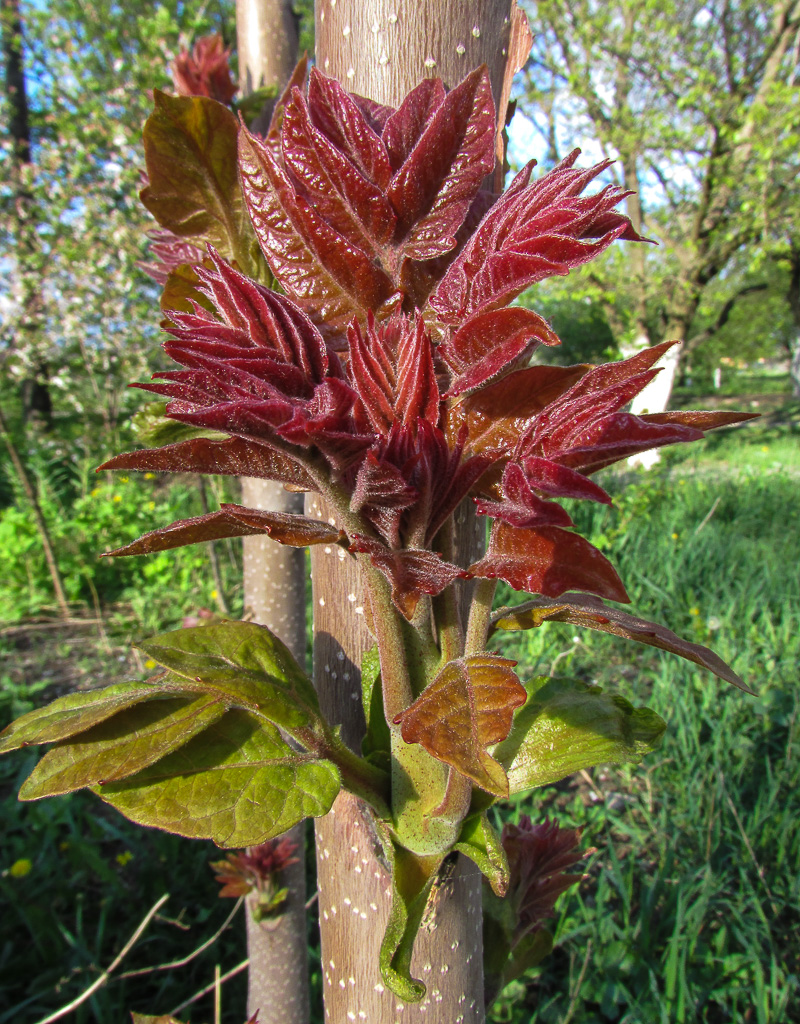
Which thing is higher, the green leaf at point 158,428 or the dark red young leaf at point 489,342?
the dark red young leaf at point 489,342

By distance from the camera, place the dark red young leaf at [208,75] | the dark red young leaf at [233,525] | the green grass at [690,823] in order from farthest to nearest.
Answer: the green grass at [690,823] < the dark red young leaf at [208,75] < the dark red young leaf at [233,525]

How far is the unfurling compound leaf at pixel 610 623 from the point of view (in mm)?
491

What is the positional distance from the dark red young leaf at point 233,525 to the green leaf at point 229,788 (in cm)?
19

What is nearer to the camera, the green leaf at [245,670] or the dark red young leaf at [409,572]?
the dark red young leaf at [409,572]

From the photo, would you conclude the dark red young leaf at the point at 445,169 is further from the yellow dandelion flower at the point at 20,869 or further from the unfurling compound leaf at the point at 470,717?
the yellow dandelion flower at the point at 20,869

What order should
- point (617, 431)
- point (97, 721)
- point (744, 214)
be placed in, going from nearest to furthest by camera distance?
point (617, 431), point (97, 721), point (744, 214)

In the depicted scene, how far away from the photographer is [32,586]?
17.5ft

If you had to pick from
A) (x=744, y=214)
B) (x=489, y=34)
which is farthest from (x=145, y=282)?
(x=744, y=214)

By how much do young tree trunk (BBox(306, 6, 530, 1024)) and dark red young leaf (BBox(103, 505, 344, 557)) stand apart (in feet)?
0.78

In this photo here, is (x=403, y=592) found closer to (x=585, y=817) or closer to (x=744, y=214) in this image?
(x=585, y=817)

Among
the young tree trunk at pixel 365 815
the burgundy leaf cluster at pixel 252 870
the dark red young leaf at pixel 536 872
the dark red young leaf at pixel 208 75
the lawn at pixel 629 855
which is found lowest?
the lawn at pixel 629 855

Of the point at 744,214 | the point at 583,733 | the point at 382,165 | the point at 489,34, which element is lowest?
the point at 583,733

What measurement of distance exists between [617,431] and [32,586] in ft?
19.6

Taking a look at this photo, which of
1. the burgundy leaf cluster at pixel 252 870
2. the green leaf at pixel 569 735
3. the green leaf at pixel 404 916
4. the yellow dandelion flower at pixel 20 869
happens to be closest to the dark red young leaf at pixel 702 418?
the green leaf at pixel 569 735
